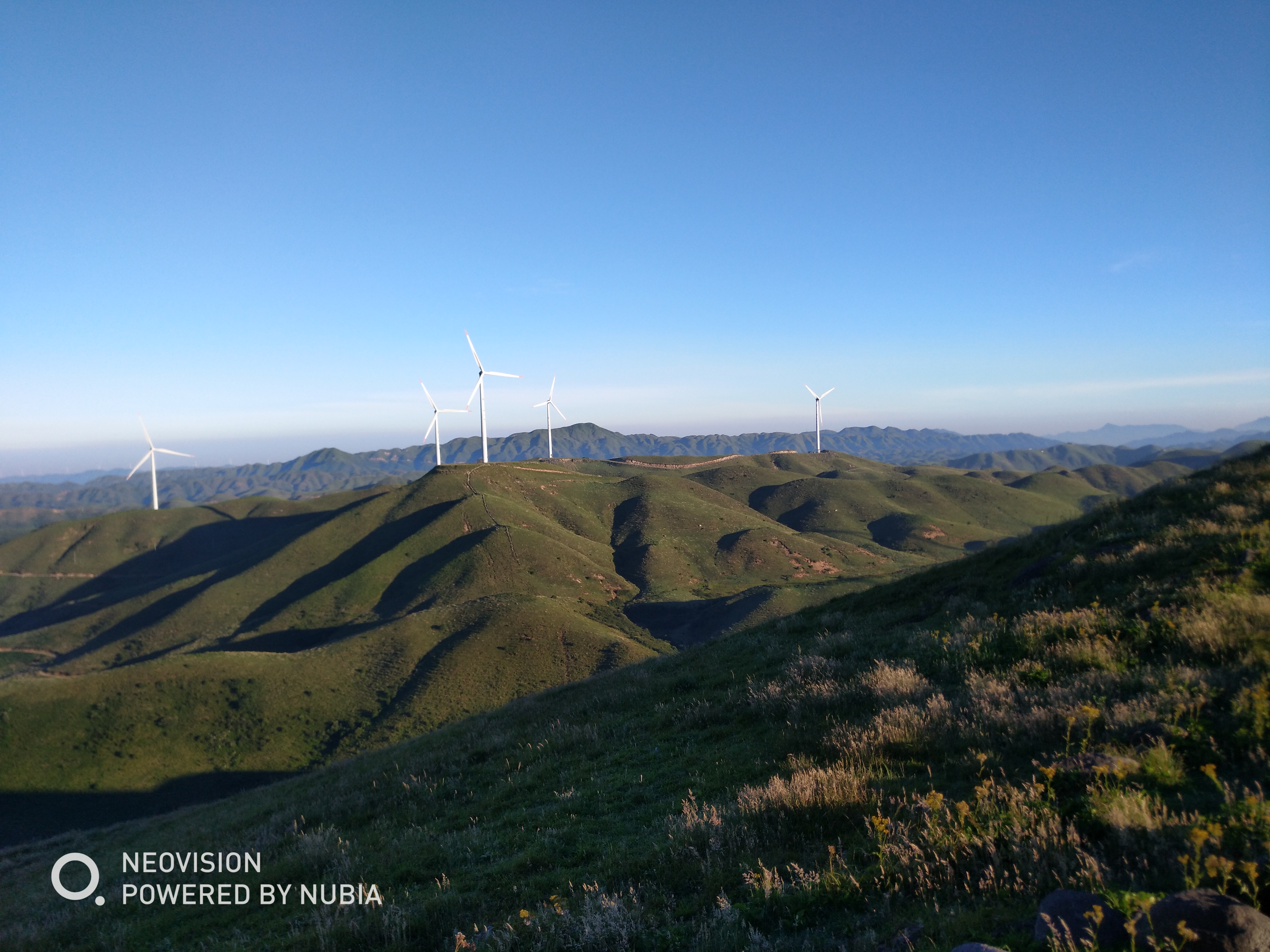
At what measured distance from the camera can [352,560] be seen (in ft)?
526

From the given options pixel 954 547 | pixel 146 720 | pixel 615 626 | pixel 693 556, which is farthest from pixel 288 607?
pixel 954 547

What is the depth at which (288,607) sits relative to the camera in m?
140

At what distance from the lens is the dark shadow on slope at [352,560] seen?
472 feet

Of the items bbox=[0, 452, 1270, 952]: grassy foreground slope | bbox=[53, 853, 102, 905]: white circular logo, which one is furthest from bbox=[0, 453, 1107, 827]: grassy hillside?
bbox=[0, 452, 1270, 952]: grassy foreground slope

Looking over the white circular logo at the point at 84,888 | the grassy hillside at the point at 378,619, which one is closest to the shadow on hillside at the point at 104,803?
the grassy hillside at the point at 378,619

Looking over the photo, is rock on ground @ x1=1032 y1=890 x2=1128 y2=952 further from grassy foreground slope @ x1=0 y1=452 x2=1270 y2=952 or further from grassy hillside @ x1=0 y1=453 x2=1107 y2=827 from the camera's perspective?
grassy hillside @ x1=0 y1=453 x2=1107 y2=827

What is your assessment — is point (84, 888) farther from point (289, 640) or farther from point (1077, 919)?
point (289, 640)

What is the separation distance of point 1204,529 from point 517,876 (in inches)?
678

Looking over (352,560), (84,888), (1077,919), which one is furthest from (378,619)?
(1077,919)

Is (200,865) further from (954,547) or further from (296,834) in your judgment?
(954,547)

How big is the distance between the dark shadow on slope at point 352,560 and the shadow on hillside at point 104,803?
61.2m

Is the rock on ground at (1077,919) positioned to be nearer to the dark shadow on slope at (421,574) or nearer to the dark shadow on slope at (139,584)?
the dark shadow on slope at (421,574)

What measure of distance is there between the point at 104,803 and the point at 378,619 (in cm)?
5573

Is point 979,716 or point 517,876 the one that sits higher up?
point 979,716
